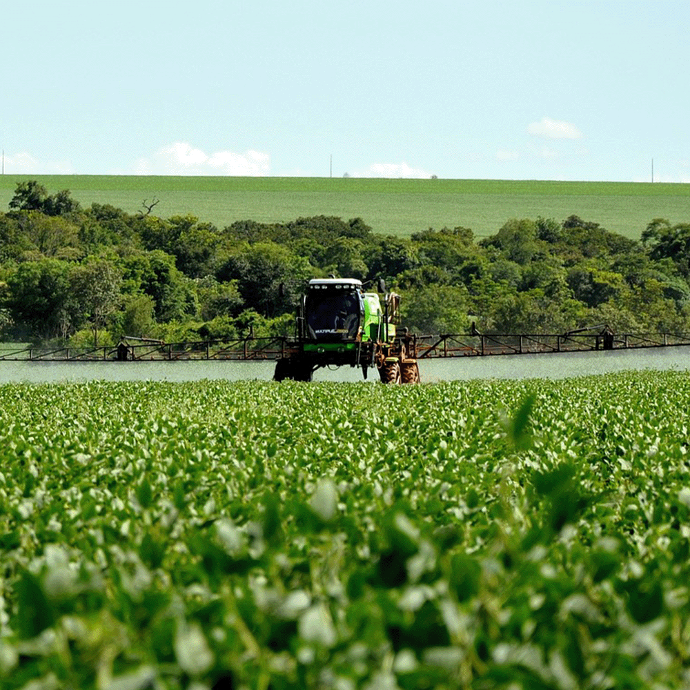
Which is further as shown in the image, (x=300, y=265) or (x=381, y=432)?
(x=300, y=265)

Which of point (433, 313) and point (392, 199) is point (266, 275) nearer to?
point (433, 313)

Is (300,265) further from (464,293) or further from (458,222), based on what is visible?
(458,222)

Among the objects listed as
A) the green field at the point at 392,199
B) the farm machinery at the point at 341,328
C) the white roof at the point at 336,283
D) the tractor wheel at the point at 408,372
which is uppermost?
the green field at the point at 392,199

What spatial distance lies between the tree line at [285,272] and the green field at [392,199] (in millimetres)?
4957

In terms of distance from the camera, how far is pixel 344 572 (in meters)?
4.16

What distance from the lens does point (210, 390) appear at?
22.3 meters

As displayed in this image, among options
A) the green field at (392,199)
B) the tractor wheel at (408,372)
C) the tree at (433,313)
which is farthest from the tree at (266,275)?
the tractor wheel at (408,372)

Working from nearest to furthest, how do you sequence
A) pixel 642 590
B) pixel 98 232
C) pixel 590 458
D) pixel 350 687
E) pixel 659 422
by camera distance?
pixel 350 687
pixel 642 590
pixel 590 458
pixel 659 422
pixel 98 232

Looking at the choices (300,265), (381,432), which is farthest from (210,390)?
(300,265)

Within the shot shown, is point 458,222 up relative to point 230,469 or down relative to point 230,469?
up

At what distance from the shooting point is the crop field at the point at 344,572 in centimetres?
263

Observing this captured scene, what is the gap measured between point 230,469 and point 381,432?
3.50 meters

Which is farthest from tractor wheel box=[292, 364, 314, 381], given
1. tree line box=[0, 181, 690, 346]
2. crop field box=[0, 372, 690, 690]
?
tree line box=[0, 181, 690, 346]

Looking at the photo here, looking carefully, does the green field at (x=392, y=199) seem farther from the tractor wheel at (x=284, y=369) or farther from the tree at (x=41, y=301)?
the tractor wheel at (x=284, y=369)
